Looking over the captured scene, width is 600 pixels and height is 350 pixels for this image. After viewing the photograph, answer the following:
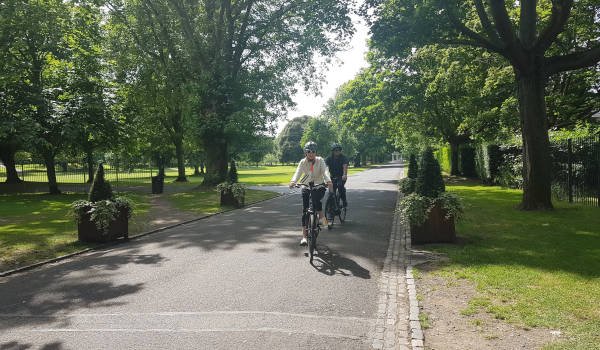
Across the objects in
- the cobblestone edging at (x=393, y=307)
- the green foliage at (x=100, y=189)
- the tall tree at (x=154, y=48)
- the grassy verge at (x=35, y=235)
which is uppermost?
the tall tree at (x=154, y=48)

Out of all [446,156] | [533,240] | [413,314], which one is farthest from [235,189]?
[446,156]

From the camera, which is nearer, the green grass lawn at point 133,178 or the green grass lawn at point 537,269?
the green grass lawn at point 537,269

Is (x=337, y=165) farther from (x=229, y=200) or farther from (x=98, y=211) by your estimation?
(x=229, y=200)

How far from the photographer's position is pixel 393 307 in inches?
195

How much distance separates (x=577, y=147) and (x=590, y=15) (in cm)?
1040

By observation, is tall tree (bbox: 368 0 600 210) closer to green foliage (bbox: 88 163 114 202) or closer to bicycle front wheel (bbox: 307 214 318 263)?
bicycle front wheel (bbox: 307 214 318 263)

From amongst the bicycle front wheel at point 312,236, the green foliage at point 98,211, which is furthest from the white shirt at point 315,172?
the green foliage at point 98,211

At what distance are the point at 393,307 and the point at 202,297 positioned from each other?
7.81 feet

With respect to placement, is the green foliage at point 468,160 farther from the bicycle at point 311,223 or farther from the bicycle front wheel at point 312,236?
the bicycle front wheel at point 312,236

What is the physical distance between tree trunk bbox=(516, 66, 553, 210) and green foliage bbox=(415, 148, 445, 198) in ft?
17.8

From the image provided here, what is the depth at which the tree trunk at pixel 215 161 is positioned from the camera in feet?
84.4

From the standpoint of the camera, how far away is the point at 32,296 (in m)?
5.67

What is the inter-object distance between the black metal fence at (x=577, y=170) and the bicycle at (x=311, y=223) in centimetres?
1011

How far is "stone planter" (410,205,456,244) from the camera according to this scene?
830 centimetres
